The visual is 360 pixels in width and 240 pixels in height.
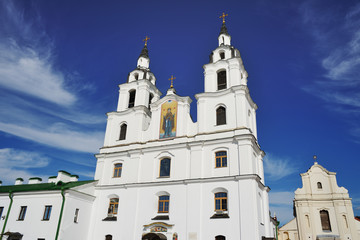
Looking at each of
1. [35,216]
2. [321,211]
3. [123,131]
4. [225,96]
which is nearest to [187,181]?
[225,96]

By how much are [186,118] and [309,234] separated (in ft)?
68.2

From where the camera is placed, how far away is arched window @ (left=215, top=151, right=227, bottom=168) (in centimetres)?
2234

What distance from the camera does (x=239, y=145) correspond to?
72.1 feet

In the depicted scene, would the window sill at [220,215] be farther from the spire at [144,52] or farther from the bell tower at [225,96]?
the spire at [144,52]

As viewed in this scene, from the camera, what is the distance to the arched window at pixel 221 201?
821 inches

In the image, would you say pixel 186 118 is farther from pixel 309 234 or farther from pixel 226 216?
pixel 309 234

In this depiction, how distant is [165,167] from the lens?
24406mm

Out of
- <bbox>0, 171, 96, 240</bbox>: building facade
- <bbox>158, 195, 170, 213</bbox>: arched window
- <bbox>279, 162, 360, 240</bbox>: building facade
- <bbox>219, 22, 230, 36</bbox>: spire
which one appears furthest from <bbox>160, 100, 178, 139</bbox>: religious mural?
<bbox>279, 162, 360, 240</bbox>: building facade

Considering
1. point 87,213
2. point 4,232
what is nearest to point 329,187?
point 87,213

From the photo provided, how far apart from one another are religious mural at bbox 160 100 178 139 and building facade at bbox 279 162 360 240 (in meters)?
19.6

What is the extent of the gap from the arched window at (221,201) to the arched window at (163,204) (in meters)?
4.20

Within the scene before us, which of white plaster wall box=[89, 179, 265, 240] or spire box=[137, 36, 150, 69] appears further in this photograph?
spire box=[137, 36, 150, 69]

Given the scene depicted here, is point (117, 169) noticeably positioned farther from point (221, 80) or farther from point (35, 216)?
point (221, 80)

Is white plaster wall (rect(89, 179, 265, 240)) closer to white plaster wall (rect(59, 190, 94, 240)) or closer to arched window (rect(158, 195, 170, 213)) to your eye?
arched window (rect(158, 195, 170, 213))
